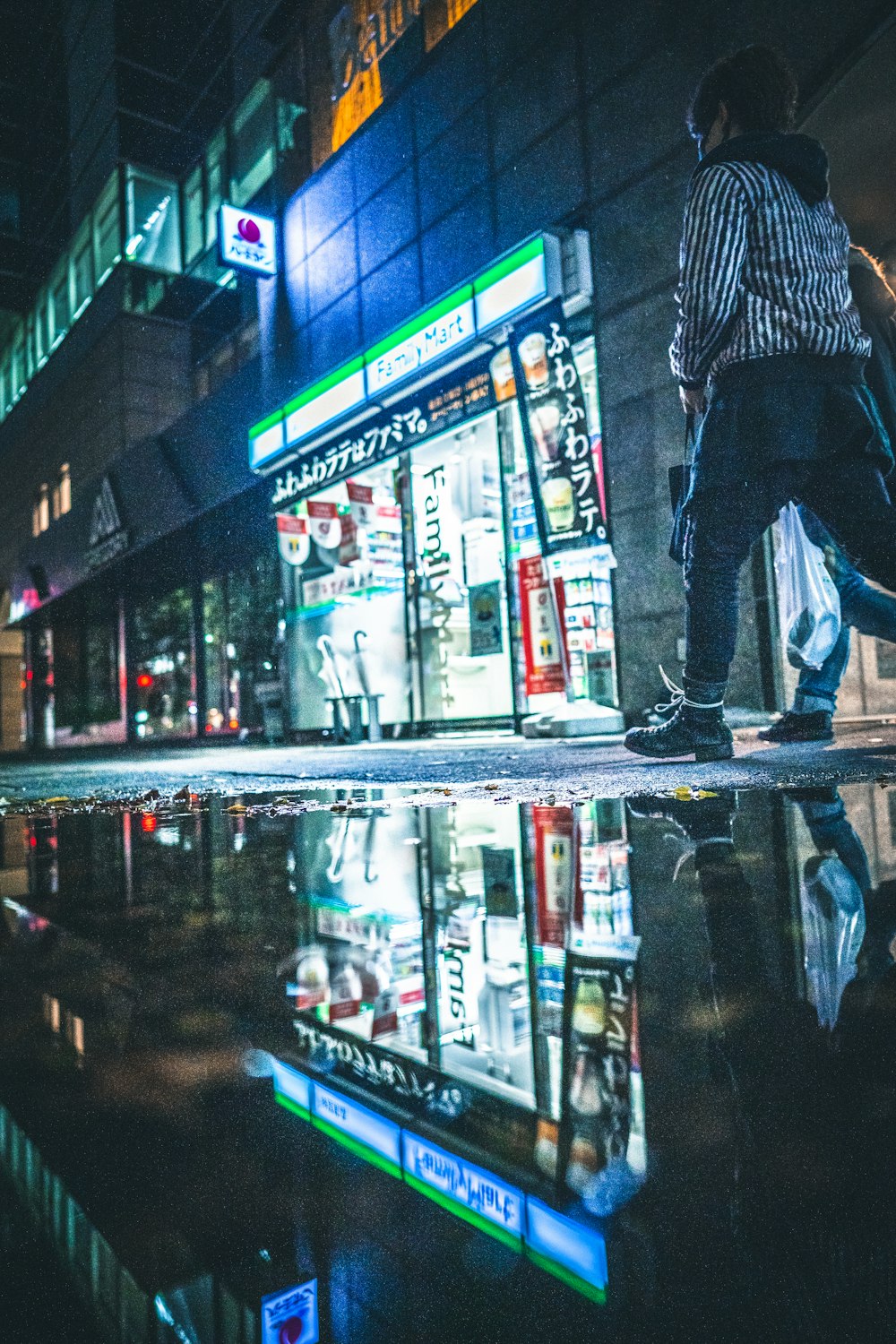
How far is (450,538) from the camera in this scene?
882cm

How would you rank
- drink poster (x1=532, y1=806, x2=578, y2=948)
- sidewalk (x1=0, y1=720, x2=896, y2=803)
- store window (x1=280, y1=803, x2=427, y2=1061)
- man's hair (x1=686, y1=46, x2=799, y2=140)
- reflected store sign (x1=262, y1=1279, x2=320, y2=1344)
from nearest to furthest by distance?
reflected store sign (x1=262, y1=1279, x2=320, y2=1344) → store window (x1=280, y1=803, x2=427, y2=1061) → drink poster (x1=532, y1=806, x2=578, y2=948) → sidewalk (x1=0, y1=720, x2=896, y2=803) → man's hair (x1=686, y1=46, x2=799, y2=140)

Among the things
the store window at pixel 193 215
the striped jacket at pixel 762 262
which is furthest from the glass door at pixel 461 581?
the store window at pixel 193 215

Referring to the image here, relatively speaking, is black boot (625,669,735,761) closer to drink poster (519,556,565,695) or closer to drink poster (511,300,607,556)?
drink poster (511,300,607,556)

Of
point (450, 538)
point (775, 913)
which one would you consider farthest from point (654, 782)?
point (450, 538)

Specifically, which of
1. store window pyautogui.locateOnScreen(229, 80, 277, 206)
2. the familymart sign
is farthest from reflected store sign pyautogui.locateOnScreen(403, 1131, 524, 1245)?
store window pyautogui.locateOnScreen(229, 80, 277, 206)

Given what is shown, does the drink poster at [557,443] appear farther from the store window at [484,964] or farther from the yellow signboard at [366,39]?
the store window at [484,964]

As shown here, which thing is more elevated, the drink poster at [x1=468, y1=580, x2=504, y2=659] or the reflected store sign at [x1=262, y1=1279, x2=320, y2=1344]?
the drink poster at [x1=468, y1=580, x2=504, y2=659]

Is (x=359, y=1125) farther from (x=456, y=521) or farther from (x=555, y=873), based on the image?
(x=456, y=521)

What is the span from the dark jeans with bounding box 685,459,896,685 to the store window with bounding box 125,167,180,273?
16463 millimetres

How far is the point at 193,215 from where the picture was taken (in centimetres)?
1538

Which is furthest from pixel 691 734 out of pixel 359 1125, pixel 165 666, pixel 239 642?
pixel 165 666

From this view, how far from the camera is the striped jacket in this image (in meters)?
2.55

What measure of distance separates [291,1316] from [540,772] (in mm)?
2787

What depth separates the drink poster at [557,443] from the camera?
6008mm
